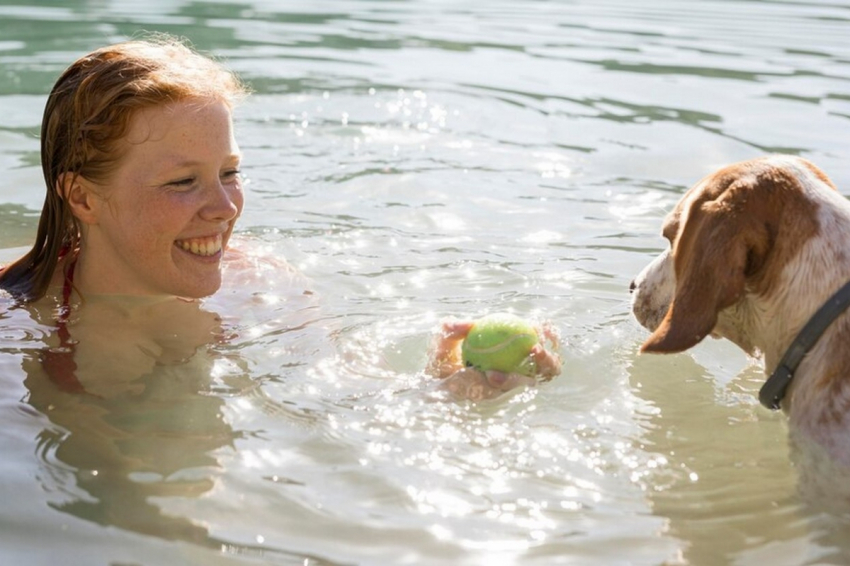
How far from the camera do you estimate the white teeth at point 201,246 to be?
5.00 meters

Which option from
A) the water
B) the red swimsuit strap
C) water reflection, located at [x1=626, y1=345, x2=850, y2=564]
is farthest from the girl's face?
water reflection, located at [x1=626, y1=345, x2=850, y2=564]

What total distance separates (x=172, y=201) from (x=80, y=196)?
17.2 inches

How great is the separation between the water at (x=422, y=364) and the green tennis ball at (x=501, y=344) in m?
0.17

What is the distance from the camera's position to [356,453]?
14.0 feet

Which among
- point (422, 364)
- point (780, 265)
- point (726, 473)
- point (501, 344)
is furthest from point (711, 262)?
point (422, 364)

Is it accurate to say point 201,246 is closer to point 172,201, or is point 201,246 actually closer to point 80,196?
point 172,201

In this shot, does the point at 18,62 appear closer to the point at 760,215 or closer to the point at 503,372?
the point at 503,372

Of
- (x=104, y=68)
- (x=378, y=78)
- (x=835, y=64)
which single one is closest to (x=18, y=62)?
(x=378, y=78)

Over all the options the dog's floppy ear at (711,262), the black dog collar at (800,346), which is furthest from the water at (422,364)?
the dog's floppy ear at (711,262)

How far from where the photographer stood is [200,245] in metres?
5.02

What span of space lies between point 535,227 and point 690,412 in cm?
250

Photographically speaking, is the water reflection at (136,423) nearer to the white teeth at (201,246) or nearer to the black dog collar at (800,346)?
the white teeth at (201,246)

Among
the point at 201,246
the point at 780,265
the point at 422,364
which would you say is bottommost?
the point at 422,364

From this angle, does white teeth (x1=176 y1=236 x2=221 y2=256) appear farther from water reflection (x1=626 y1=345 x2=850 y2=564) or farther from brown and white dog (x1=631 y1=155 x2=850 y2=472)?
brown and white dog (x1=631 y1=155 x2=850 y2=472)
